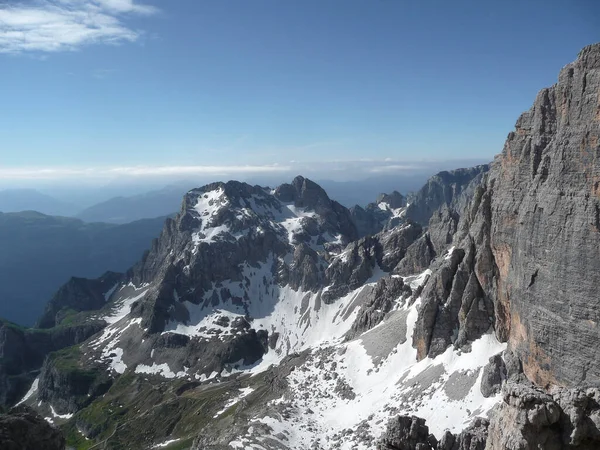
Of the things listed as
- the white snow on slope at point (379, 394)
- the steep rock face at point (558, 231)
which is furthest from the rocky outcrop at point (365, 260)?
the steep rock face at point (558, 231)

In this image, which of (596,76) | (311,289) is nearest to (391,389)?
(596,76)

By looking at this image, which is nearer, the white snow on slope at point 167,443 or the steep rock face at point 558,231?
the steep rock face at point 558,231

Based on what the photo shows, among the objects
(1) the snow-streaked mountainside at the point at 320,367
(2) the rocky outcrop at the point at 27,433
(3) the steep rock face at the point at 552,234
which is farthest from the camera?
(1) the snow-streaked mountainside at the point at 320,367

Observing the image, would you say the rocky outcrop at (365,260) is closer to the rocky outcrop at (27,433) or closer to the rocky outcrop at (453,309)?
the rocky outcrop at (453,309)

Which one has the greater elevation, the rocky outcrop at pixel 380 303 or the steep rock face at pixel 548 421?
the steep rock face at pixel 548 421

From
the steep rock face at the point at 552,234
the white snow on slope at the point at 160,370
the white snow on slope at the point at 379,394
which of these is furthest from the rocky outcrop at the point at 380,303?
the white snow on slope at the point at 160,370

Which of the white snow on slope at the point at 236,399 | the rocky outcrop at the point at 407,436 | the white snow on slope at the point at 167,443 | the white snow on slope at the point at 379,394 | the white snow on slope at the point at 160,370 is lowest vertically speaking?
the white snow on slope at the point at 160,370

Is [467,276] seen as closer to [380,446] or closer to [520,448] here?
[380,446]

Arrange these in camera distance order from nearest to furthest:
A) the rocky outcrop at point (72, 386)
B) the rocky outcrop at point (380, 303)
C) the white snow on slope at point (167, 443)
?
the white snow on slope at point (167, 443)
the rocky outcrop at point (380, 303)
the rocky outcrop at point (72, 386)

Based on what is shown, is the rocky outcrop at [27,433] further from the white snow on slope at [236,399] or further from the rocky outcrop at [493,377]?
the white snow on slope at [236,399]
